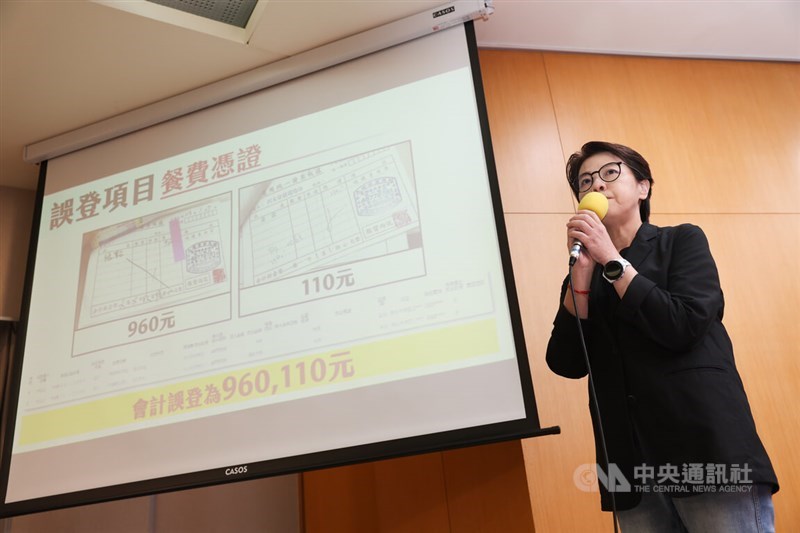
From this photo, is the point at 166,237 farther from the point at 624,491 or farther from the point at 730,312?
the point at 730,312

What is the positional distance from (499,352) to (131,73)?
5.88 feet

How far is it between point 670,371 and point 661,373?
0.8 inches

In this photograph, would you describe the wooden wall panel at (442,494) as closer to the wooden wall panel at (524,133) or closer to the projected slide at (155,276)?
the projected slide at (155,276)

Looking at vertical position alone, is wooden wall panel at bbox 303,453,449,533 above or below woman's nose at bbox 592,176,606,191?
below

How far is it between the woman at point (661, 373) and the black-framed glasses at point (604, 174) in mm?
17

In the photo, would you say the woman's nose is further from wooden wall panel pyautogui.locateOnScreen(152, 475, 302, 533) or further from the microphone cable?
wooden wall panel pyautogui.locateOnScreen(152, 475, 302, 533)

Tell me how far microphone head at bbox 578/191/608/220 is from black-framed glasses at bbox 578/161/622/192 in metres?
0.13

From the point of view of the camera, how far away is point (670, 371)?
1.43 meters

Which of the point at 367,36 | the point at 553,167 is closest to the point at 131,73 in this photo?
the point at 367,36

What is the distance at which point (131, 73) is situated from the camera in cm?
250

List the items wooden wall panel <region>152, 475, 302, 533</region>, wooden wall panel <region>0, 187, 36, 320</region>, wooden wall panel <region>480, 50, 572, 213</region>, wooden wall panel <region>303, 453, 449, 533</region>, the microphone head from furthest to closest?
wooden wall panel <region>0, 187, 36, 320</region>
wooden wall panel <region>152, 475, 302, 533</region>
wooden wall panel <region>480, 50, 572, 213</region>
wooden wall panel <region>303, 453, 449, 533</region>
the microphone head

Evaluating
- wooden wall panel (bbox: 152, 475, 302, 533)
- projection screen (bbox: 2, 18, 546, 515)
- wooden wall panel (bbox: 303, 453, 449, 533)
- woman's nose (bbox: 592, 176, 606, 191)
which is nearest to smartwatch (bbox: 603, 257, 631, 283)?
woman's nose (bbox: 592, 176, 606, 191)

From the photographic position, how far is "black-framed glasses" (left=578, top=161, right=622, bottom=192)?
1.73 meters

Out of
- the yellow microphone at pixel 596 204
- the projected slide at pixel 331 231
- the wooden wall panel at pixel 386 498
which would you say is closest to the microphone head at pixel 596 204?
the yellow microphone at pixel 596 204
